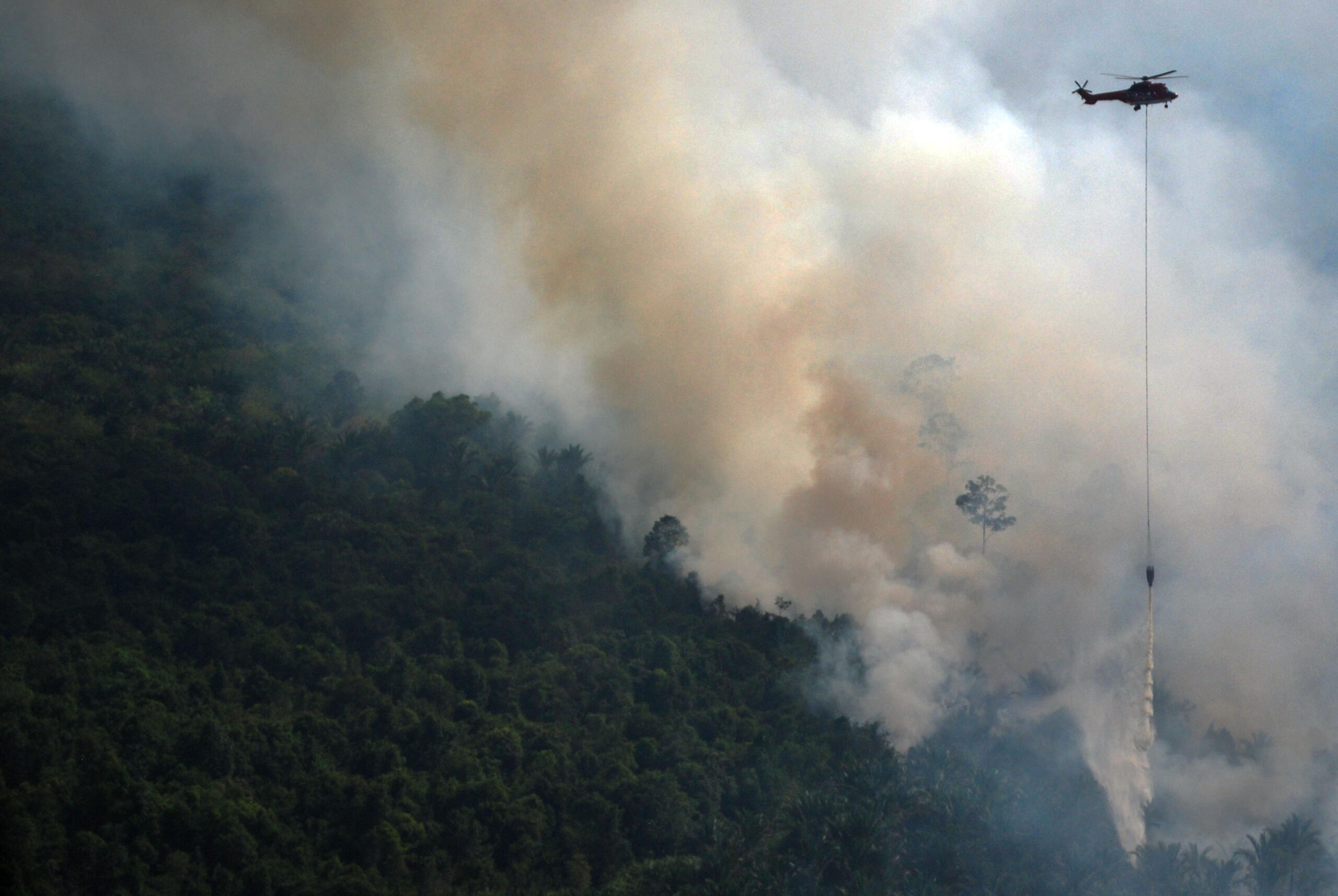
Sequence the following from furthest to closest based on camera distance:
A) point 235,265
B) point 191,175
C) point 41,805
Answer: point 191,175, point 235,265, point 41,805

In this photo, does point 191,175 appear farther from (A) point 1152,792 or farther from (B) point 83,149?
(A) point 1152,792

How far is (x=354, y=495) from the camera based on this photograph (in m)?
89.5

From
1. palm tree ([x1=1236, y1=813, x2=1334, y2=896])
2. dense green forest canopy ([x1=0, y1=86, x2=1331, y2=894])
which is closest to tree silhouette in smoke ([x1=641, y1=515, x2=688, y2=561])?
dense green forest canopy ([x1=0, y1=86, x2=1331, y2=894])

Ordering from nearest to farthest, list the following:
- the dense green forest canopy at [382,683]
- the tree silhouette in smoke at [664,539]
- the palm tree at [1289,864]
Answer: the dense green forest canopy at [382,683] < the palm tree at [1289,864] < the tree silhouette in smoke at [664,539]

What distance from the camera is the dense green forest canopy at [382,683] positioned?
59938mm

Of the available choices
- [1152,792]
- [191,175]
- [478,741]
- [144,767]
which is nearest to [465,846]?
[478,741]

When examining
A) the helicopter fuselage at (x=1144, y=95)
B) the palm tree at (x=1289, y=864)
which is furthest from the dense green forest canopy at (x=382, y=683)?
the helicopter fuselage at (x=1144, y=95)

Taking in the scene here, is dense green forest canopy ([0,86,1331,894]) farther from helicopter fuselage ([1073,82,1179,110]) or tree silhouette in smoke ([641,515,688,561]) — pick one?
helicopter fuselage ([1073,82,1179,110])

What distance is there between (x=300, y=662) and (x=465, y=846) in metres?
15.4

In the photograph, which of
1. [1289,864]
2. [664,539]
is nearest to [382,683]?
[664,539]

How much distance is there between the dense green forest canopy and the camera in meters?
59.9

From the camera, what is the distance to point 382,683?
7512cm

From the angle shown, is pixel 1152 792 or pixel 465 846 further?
pixel 1152 792

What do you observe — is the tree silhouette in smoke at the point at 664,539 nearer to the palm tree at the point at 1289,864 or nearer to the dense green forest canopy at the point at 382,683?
the dense green forest canopy at the point at 382,683
